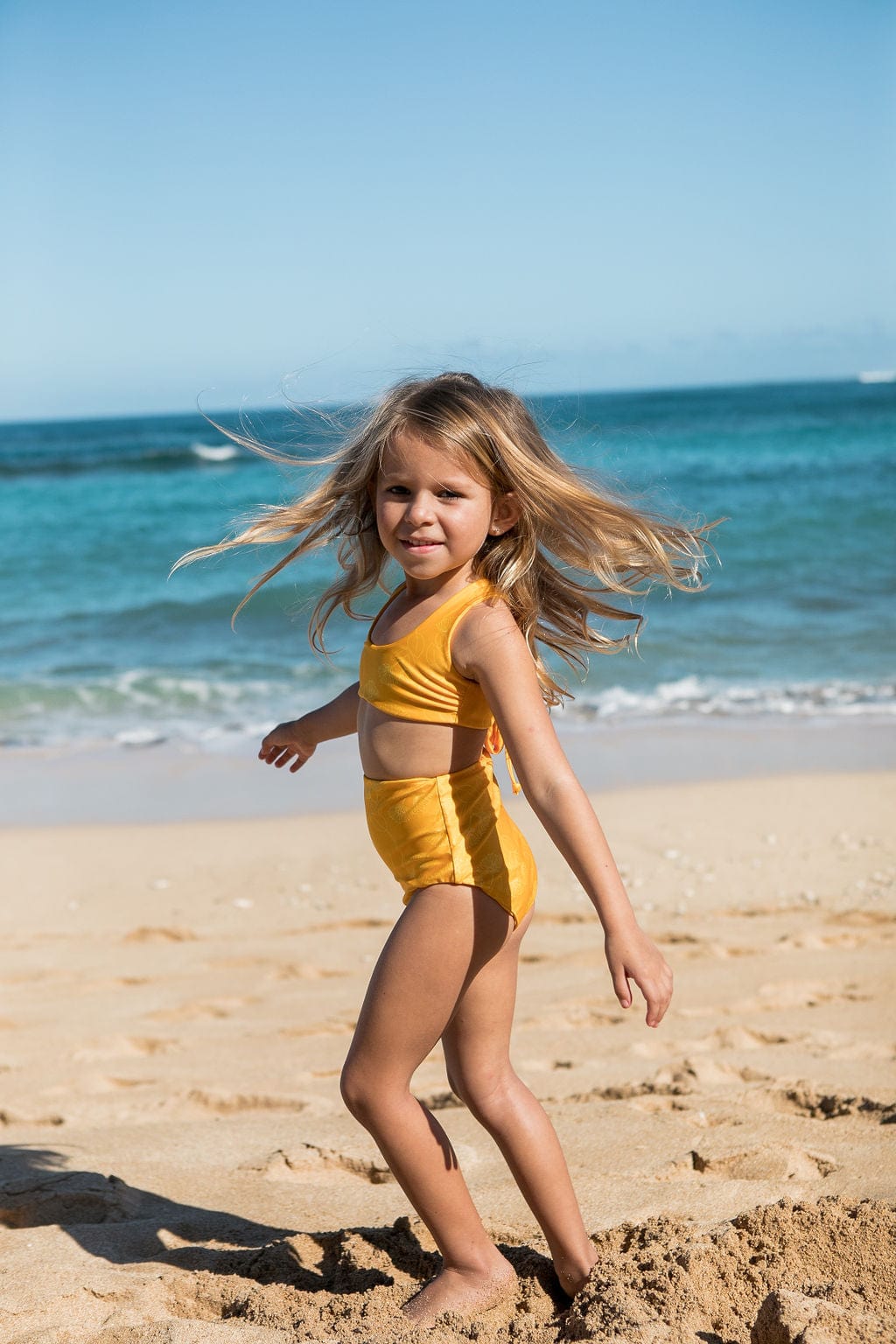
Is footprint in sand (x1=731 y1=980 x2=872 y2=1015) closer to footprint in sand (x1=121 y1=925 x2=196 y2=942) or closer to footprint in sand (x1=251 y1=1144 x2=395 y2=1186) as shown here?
footprint in sand (x1=251 y1=1144 x2=395 y2=1186)

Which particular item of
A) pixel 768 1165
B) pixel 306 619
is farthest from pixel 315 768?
pixel 306 619

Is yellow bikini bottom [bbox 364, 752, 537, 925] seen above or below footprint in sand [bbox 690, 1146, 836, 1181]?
above

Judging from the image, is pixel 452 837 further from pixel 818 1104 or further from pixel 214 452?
pixel 214 452

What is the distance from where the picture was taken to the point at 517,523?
90.0 inches

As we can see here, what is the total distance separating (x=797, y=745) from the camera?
7.03 metres

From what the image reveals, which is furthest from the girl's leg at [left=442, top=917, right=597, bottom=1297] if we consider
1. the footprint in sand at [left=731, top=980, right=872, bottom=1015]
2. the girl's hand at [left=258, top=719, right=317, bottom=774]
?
the footprint in sand at [left=731, top=980, right=872, bottom=1015]

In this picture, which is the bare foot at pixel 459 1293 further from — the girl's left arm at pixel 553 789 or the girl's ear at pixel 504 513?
the girl's ear at pixel 504 513

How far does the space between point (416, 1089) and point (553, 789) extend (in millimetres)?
1568

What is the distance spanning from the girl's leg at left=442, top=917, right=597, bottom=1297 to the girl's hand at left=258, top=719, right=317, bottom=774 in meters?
0.70

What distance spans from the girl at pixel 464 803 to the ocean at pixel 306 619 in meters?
0.32

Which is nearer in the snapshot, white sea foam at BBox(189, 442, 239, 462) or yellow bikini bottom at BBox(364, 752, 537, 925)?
yellow bikini bottom at BBox(364, 752, 537, 925)

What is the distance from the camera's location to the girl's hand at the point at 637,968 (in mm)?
1871

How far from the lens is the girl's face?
214cm

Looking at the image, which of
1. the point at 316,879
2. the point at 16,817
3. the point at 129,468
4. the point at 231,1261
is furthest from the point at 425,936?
the point at 129,468
